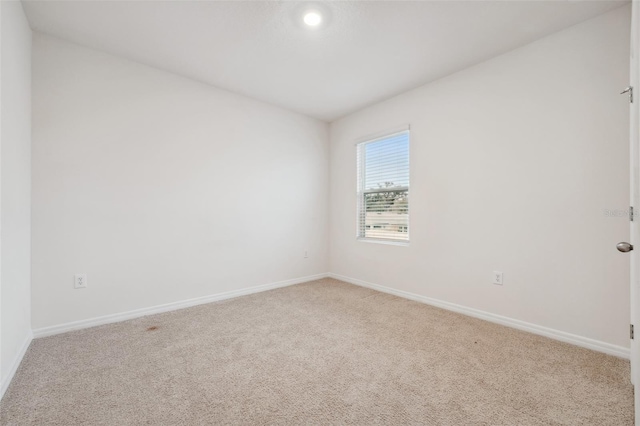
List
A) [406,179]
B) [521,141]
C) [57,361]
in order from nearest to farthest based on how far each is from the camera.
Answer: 1. [57,361]
2. [521,141]
3. [406,179]

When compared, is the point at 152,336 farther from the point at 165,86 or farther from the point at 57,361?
the point at 165,86

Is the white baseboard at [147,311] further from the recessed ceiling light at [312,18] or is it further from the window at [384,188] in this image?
the recessed ceiling light at [312,18]

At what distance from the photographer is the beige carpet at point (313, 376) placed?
54.6 inches

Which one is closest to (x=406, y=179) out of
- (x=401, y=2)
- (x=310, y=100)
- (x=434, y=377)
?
(x=310, y=100)

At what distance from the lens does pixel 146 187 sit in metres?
2.73

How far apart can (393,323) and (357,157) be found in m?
2.34

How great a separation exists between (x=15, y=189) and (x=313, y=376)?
2.32 meters

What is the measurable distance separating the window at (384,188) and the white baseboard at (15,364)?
135 inches

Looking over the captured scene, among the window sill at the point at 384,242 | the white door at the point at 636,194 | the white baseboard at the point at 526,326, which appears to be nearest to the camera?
the white door at the point at 636,194

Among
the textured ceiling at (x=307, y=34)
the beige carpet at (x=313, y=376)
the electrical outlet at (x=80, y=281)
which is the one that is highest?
the textured ceiling at (x=307, y=34)

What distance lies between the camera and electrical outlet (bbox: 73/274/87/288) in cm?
238

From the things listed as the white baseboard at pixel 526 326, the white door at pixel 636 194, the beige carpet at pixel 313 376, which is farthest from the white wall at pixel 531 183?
the white door at pixel 636 194

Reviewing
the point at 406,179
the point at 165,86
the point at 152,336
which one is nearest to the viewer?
the point at 152,336

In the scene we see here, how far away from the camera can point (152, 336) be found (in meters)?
2.26
